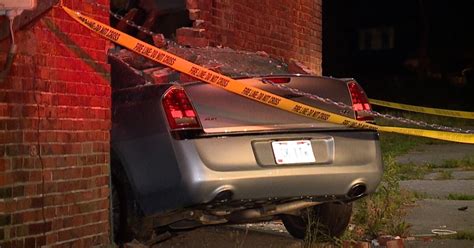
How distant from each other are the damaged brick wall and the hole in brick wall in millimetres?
314

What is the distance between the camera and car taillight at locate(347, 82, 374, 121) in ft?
21.3

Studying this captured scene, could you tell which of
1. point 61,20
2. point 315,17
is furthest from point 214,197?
point 315,17

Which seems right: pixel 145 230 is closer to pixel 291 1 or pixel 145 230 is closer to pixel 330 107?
pixel 330 107

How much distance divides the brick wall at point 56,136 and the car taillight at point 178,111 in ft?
1.59

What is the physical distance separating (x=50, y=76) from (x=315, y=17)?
662cm

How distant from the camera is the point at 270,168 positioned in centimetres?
598

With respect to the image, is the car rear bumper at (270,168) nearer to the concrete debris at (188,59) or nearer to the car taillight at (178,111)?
the car taillight at (178,111)

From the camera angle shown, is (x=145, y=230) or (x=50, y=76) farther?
(x=145, y=230)

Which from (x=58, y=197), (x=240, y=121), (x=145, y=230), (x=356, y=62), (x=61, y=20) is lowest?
(x=356, y=62)

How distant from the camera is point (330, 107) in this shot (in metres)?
6.32

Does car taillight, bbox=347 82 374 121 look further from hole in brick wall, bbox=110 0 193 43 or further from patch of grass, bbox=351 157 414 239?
hole in brick wall, bbox=110 0 193 43

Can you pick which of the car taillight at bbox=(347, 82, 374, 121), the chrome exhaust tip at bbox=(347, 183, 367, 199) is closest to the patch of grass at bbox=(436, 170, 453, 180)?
the car taillight at bbox=(347, 82, 374, 121)

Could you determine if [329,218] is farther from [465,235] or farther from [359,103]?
[465,235]

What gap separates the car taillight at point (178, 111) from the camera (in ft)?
19.0
